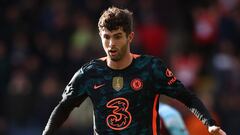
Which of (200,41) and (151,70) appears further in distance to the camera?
(200,41)

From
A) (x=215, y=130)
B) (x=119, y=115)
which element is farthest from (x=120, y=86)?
(x=215, y=130)

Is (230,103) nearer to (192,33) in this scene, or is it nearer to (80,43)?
(192,33)

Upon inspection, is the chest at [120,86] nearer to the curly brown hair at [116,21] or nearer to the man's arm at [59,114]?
the man's arm at [59,114]

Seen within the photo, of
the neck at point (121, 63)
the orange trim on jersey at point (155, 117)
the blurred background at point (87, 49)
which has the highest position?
the blurred background at point (87, 49)

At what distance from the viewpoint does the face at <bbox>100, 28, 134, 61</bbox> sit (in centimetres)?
620

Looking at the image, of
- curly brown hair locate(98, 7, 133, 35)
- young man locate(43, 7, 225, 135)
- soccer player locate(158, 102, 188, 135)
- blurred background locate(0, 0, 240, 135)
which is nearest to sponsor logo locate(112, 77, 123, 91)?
young man locate(43, 7, 225, 135)

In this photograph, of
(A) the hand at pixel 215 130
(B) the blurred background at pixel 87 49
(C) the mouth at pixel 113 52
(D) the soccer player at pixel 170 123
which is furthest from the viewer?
(B) the blurred background at pixel 87 49

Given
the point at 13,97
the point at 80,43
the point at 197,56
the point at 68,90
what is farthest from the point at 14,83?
the point at 68,90

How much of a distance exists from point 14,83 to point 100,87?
7124 millimetres

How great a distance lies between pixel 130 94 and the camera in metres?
6.30

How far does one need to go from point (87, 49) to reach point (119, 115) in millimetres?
7091

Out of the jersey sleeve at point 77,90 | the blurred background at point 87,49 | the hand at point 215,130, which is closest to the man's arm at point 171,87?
the hand at point 215,130

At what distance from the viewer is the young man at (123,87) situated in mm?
6246

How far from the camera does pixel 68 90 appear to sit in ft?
21.3
